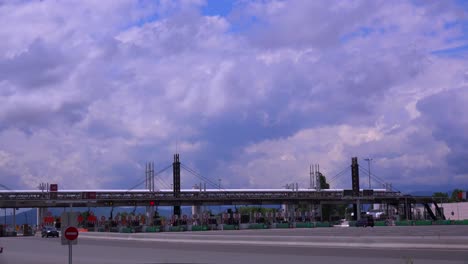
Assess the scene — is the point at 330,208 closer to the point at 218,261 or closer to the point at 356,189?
the point at 356,189

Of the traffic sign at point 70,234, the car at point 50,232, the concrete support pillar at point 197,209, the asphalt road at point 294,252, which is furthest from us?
the concrete support pillar at point 197,209

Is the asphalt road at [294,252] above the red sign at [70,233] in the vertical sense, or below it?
below

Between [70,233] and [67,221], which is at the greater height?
[67,221]

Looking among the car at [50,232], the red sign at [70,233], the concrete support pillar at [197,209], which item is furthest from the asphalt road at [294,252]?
the concrete support pillar at [197,209]

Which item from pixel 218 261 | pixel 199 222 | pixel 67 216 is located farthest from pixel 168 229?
pixel 67 216

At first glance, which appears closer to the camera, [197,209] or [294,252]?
[294,252]

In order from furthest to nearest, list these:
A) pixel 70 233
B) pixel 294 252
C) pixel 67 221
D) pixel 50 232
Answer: pixel 50 232
pixel 294 252
pixel 67 221
pixel 70 233

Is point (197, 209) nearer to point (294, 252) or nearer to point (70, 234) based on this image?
point (294, 252)

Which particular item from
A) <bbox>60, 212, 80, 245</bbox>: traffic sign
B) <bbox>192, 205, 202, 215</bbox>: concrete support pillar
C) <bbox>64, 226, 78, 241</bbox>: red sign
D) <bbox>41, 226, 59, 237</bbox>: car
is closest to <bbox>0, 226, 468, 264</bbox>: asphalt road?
<bbox>60, 212, 80, 245</bbox>: traffic sign

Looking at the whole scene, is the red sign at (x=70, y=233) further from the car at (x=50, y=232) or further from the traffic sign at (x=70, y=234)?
the car at (x=50, y=232)

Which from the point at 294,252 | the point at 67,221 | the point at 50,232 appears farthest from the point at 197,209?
the point at 67,221

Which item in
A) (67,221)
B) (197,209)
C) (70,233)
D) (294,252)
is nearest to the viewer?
(70,233)

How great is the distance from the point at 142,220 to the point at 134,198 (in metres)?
5.77

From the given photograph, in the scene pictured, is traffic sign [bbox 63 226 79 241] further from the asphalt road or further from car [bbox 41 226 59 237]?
car [bbox 41 226 59 237]
